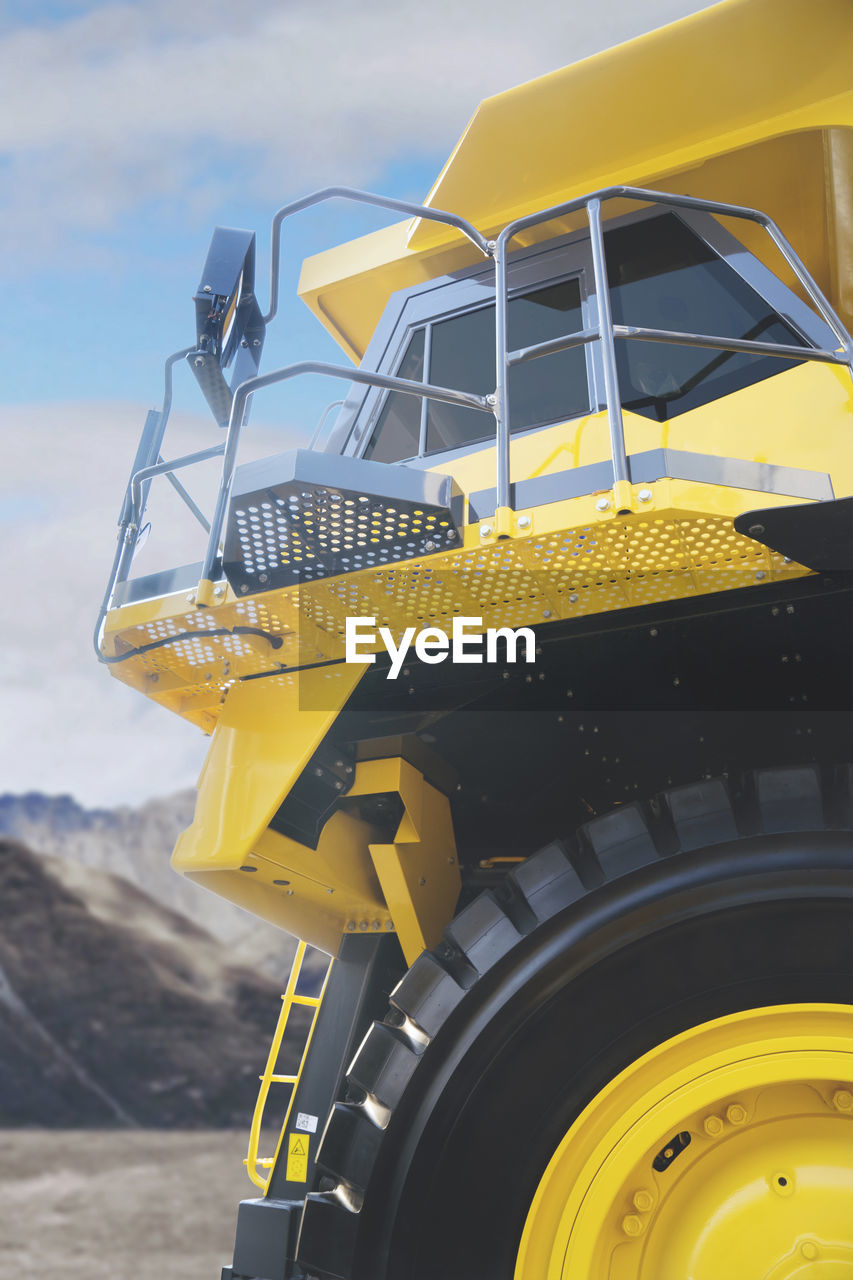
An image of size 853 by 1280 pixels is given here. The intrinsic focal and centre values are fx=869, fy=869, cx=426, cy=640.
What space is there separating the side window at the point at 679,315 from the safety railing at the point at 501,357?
18 cm

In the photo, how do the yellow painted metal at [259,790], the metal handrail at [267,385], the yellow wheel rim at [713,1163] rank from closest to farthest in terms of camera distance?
the yellow wheel rim at [713,1163] → the metal handrail at [267,385] → the yellow painted metal at [259,790]

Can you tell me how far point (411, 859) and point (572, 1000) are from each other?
95cm

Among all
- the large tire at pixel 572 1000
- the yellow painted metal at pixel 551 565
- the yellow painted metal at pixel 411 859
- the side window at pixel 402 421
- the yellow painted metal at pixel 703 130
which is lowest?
the large tire at pixel 572 1000

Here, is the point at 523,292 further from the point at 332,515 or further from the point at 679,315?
the point at 332,515

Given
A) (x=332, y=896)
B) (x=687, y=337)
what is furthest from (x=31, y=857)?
(x=687, y=337)

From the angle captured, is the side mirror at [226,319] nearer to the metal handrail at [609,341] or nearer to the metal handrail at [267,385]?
the metal handrail at [267,385]

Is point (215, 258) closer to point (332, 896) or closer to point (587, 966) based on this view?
point (332, 896)

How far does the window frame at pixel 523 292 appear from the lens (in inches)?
109

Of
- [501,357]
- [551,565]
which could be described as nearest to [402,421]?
[501,357]

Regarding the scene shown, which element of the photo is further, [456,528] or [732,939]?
[456,528]

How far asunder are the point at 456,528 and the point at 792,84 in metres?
2.15

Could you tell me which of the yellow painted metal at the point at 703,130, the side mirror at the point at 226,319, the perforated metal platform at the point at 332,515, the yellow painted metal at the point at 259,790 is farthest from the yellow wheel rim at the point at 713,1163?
the yellow painted metal at the point at 703,130

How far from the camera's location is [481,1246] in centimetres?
179

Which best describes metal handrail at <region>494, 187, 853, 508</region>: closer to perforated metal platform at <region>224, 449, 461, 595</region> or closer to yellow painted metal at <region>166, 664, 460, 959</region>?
perforated metal platform at <region>224, 449, 461, 595</region>
